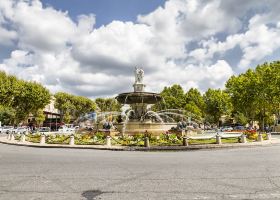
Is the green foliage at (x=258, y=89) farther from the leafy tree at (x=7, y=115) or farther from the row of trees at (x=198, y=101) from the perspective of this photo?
the leafy tree at (x=7, y=115)

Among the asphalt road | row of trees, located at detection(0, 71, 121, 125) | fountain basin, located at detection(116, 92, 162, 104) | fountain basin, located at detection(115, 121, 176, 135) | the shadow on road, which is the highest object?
row of trees, located at detection(0, 71, 121, 125)

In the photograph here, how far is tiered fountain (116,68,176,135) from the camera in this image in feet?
103

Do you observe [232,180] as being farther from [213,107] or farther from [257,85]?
[213,107]

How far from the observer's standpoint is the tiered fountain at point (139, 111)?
31489mm

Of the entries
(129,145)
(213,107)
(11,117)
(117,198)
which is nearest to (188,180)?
(117,198)

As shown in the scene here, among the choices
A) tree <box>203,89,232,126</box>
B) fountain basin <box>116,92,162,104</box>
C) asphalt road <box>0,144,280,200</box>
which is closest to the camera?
asphalt road <box>0,144,280,200</box>

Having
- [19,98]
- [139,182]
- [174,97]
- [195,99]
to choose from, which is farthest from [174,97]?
[139,182]

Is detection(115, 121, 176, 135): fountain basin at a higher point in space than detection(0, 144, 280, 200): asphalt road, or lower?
higher

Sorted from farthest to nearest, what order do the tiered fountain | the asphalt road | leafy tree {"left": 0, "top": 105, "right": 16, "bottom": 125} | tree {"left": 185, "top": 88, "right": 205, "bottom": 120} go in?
tree {"left": 185, "top": 88, "right": 205, "bottom": 120}
leafy tree {"left": 0, "top": 105, "right": 16, "bottom": 125}
the tiered fountain
the asphalt road

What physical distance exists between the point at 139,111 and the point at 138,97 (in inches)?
103

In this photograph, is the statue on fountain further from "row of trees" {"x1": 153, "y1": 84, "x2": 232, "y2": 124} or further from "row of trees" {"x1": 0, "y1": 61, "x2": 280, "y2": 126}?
"row of trees" {"x1": 153, "y1": 84, "x2": 232, "y2": 124}

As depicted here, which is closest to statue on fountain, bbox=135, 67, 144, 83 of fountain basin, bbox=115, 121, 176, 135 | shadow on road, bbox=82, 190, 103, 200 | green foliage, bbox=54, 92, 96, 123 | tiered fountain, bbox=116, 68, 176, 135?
tiered fountain, bbox=116, 68, 176, 135

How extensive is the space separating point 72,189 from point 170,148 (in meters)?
13.0

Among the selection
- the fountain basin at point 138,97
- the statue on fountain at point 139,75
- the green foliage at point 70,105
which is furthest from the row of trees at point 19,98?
the fountain basin at point 138,97
